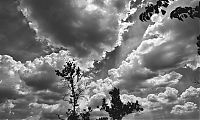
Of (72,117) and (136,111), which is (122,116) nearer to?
(136,111)

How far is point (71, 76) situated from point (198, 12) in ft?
80.2

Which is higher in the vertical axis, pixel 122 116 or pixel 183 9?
pixel 122 116

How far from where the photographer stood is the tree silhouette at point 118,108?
39.9m

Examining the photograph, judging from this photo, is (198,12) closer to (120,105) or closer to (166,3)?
(166,3)

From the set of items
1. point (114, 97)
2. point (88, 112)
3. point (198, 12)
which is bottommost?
point (198, 12)

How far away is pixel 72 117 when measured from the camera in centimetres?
2836

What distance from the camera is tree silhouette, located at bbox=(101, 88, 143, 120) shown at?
39.9 metres

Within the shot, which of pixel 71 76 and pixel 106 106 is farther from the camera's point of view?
pixel 106 106

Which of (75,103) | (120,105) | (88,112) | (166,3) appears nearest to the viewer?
(166,3)

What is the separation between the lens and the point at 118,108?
3991 centimetres

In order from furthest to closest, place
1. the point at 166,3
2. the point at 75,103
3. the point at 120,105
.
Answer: the point at 120,105 < the point at 75,103 < the point at 166,3

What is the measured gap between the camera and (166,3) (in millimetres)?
5207

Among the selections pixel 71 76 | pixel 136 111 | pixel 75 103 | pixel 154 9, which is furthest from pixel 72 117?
pixel 154 9

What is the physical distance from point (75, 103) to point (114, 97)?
13.4m
